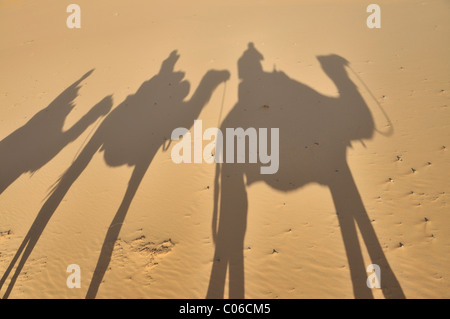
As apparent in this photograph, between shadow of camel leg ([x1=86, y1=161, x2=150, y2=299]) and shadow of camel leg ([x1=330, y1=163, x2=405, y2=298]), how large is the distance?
183 inches

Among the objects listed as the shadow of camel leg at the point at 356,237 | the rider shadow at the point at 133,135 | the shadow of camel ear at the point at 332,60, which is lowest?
the shadow of camel leg at the point at 356,237

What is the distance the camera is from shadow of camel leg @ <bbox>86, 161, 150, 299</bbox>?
5801 millimetres

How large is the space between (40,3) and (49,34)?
687 cm

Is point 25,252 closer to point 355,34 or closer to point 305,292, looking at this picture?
point 305,292

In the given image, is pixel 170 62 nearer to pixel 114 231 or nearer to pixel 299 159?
pixel 299 159

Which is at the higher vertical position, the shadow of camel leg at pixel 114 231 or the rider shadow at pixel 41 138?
the rider shadow at pixel 41 138

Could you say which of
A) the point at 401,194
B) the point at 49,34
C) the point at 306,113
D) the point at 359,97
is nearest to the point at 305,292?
the point at 401,194

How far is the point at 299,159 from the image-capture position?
25.8ft

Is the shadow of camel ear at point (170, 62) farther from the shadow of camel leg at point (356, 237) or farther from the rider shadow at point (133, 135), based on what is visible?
the shadow of camel leg at point (356, 237)

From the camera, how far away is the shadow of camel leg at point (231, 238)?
5504 millimetres

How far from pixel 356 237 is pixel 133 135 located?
22.6 ft

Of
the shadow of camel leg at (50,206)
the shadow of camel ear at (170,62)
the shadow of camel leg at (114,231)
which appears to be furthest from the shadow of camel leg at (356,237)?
the shadow of camel ear at (170,62)

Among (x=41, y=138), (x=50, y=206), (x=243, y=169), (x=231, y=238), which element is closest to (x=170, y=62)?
(x=41, y=138)

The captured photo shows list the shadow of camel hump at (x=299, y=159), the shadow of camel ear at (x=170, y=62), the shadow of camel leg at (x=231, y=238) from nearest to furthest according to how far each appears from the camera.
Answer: the shadow of camel leg at (x=231, y=238) < the shadow of camel hump at (x=299, y=159) < the shadow of camel ear at (x=170, y=62)
